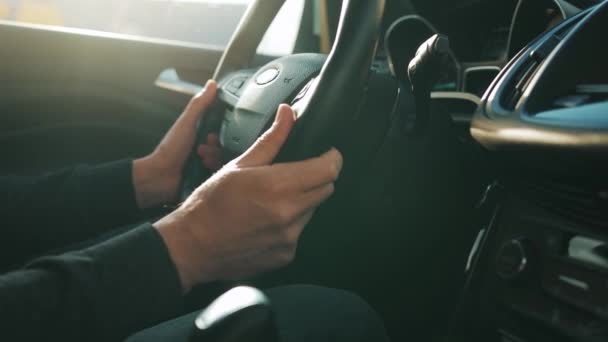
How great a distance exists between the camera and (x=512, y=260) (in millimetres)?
769

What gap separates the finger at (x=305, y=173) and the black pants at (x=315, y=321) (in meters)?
0.13

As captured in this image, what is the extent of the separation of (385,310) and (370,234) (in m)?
0.18

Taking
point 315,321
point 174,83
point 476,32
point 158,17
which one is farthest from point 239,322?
point 158,17

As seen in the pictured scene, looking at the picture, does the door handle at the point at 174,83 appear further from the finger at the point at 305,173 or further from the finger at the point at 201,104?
the finger at the point at 305,173

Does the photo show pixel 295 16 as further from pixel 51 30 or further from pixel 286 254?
pixel 286 254

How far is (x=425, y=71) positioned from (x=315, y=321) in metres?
0.38

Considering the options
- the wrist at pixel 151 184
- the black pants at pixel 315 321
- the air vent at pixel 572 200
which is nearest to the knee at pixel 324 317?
the black pants at pixel 315 321

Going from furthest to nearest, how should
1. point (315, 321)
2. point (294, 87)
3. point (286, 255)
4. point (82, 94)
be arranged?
point (82, 94)
point (294, 87)
point (286, 255)
point (315, 321)

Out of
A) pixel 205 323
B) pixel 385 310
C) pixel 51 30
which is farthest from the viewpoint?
pixel 51 30

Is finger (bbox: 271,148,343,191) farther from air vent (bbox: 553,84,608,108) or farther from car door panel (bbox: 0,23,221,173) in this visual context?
car door panel (bbox: 0,23,221,173)

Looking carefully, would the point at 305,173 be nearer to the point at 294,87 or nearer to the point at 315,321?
the point at 315,321

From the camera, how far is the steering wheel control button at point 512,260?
75cm

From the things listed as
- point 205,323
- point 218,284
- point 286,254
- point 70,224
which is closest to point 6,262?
point 70,224

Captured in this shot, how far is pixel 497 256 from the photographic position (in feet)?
2.67
